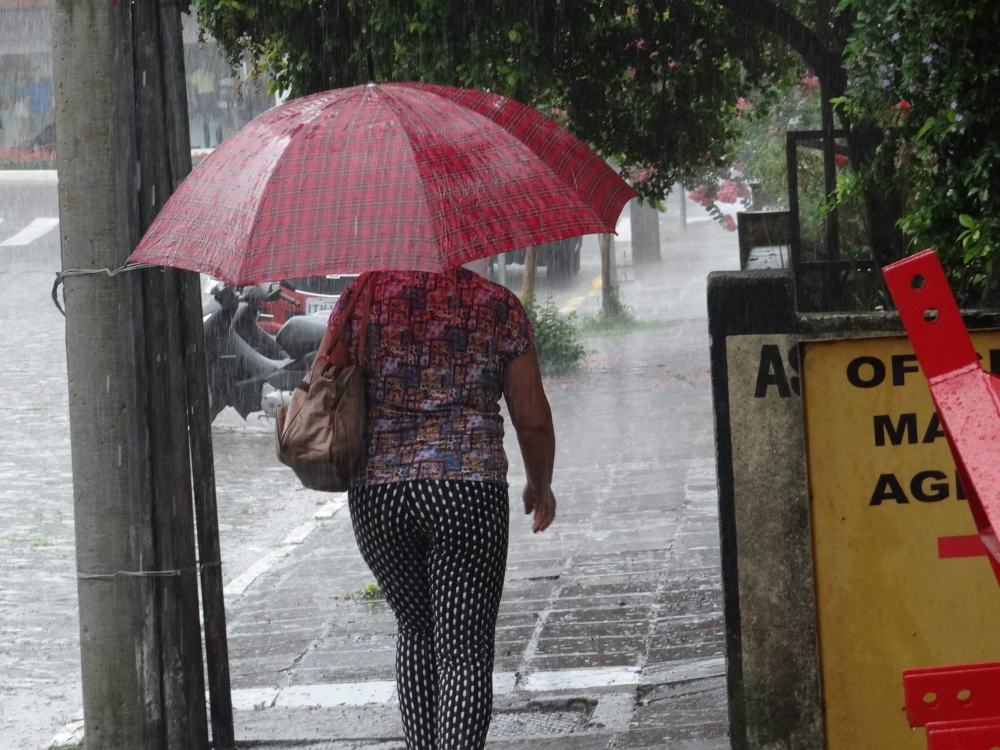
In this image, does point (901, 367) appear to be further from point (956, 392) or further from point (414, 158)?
point (956, 392)

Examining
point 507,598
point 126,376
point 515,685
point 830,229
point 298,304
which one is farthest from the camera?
point 298,304

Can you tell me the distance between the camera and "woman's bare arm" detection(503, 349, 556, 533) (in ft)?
11.3

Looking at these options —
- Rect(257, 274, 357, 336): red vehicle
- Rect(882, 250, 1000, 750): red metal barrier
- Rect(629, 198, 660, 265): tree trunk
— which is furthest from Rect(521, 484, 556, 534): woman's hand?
Rect(629, 198, 660, 265): tree trunk

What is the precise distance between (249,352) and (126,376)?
8.33m

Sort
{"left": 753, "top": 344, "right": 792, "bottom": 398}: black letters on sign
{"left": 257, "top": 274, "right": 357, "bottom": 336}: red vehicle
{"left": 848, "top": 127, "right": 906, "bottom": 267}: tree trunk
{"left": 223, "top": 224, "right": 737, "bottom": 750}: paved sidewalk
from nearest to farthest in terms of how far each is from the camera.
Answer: {"left": 753, "top": 344, "right": 792, "bottom": 398}: black letters on sign < {"left": 223, "top": 224, "right": 737, "bottom": 750}: paved sidewalk < {"left": 848, "top": 127, "right": 906, "bottom": 267}: tree trunk < {"left": 257, "top": 274, "right": 357, "bottom": 336}: red vehicle

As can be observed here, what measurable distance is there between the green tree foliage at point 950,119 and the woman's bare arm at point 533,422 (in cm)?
136

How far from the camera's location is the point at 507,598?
6.37 metres

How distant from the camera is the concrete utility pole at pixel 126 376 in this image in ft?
13.4

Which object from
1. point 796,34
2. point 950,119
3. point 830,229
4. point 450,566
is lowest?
point 450,566

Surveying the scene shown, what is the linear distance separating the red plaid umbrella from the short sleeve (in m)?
0.21

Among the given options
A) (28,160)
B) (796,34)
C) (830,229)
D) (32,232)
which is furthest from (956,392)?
(28,160)

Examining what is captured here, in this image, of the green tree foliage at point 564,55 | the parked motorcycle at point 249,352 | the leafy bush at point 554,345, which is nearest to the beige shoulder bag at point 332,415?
the green tree foliage at point 564,55

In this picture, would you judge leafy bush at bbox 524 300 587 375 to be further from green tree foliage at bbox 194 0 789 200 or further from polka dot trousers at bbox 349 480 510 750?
polka dot trousers at bbox 349 480 510 750

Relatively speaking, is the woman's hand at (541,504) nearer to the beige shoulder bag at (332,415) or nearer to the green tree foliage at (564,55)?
the beige shoulder bag at (332,415)
